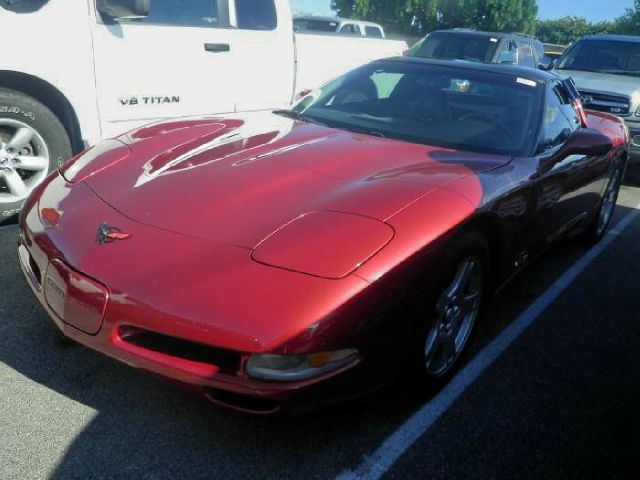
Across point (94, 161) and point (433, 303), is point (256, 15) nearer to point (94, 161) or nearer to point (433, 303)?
point (94, 161)

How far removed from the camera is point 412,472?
92.5 inches

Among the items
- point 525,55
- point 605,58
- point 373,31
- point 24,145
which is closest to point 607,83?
point 605,58

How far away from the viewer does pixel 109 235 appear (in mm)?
2467

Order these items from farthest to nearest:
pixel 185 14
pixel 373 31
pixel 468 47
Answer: pixel 373 31 < pixel 468 47 < pixel 185 14

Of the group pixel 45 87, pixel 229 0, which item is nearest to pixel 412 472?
pixel 45 87

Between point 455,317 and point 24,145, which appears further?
point 24,145

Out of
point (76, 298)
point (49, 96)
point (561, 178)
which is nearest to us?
point (76, 298)

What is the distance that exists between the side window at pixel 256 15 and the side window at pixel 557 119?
2622 millimetres

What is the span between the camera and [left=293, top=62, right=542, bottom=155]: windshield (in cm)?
362

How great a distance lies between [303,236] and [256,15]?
3887 mm

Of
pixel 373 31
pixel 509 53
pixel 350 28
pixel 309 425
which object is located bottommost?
pixel 309 425

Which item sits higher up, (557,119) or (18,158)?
(557,119)

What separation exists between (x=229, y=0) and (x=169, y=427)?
406 cm

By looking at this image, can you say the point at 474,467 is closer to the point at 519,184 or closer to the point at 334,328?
the point at 334,328
